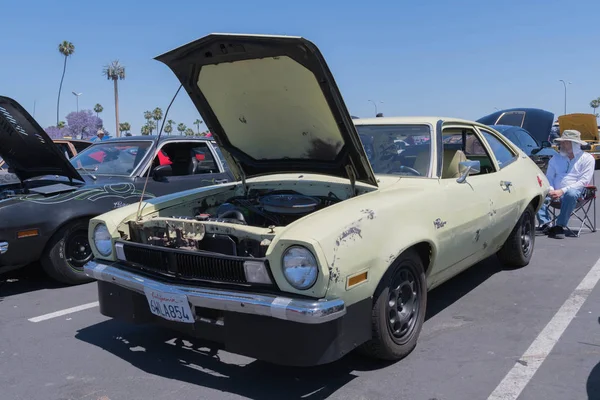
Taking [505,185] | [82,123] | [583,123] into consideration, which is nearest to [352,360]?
[505,185]

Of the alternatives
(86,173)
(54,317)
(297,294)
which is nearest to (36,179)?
(86,173)

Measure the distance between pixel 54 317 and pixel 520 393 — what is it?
3679 mm

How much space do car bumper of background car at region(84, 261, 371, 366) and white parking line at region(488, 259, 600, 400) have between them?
2.81ft

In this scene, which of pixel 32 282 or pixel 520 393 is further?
pixel 32 282

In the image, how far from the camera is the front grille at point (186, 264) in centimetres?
298

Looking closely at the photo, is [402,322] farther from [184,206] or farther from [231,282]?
[184,206]

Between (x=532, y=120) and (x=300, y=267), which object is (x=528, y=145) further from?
(x=300, y=267)

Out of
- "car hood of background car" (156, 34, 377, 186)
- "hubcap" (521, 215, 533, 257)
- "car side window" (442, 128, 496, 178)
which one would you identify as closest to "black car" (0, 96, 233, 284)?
"car hood of background car" (156, 34, 377, 186)

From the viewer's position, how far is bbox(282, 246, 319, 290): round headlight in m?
2.73

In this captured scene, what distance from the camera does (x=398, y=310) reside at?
337 centimetres

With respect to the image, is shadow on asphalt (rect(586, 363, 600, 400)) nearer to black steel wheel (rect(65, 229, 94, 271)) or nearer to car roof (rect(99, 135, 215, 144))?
black steel wheel (rect(65, 229, 94, 271))

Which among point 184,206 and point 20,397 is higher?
point 184,206

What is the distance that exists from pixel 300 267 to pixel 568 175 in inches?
229

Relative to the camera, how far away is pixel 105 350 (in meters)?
3.77
